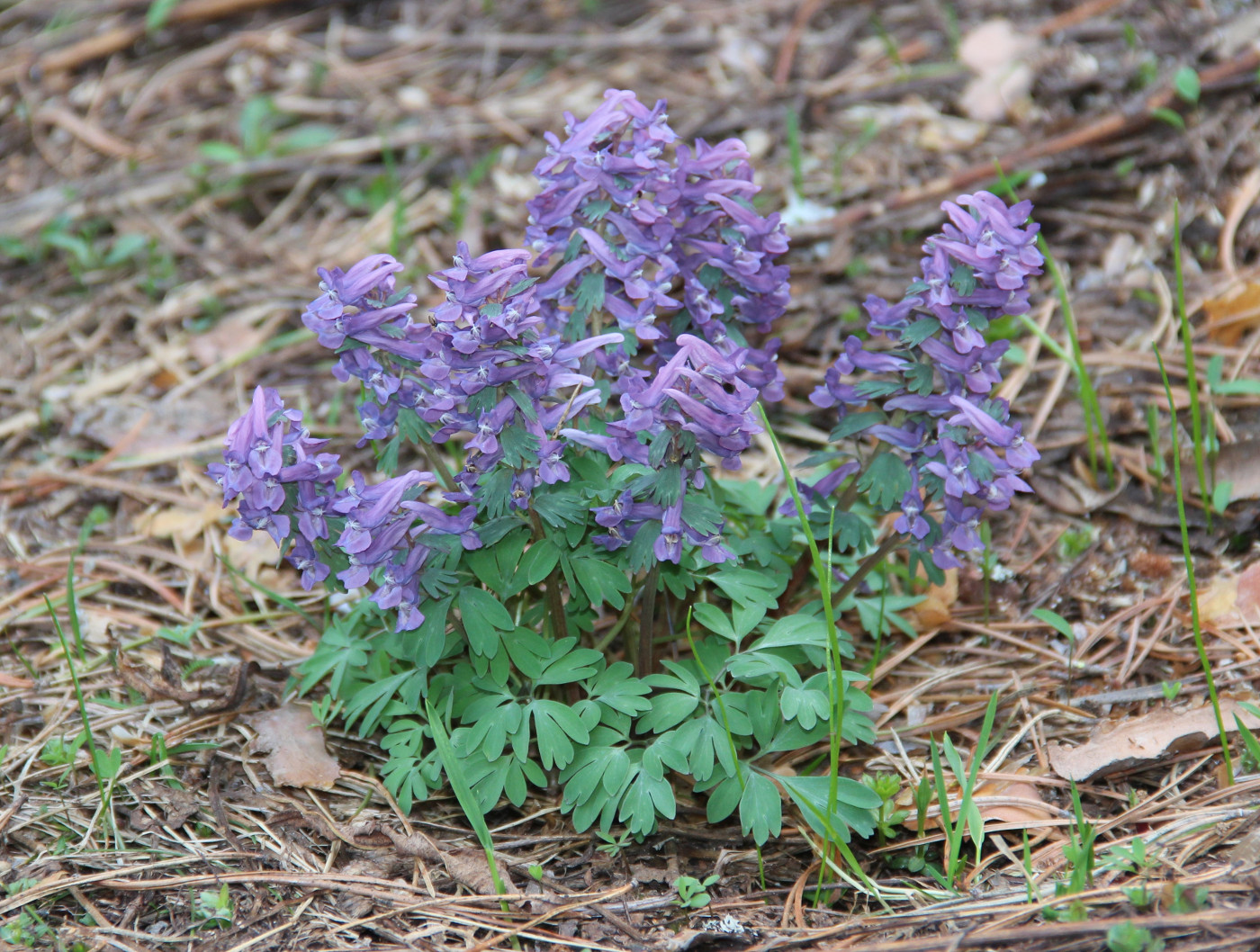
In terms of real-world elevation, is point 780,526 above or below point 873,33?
below

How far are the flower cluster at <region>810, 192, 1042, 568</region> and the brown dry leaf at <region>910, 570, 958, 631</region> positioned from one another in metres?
0.70

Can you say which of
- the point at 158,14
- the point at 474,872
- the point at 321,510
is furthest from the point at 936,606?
the point at 158,14

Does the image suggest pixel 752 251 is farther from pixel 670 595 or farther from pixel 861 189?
pixel 861 189

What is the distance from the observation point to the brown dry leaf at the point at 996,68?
19.1ft

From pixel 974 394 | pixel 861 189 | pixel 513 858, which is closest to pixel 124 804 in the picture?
pixel 513 858

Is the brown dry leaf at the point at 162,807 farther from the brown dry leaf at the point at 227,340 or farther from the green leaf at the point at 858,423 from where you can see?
the brown dry leaf at the point at 227,340

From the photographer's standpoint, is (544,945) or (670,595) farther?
(670,595)

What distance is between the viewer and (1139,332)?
4.78m

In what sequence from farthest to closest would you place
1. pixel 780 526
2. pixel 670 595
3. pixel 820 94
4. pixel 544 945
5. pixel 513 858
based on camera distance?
pixel 820 94, pixel 670 595, pixel 780 526, pixel 513 858, pixel 544 945

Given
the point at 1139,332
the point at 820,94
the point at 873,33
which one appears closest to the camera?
the point at 1139,332

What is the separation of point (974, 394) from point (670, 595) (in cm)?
130

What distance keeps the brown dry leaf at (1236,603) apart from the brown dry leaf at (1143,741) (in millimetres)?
410

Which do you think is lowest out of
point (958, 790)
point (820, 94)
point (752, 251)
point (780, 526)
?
point (958, 790)

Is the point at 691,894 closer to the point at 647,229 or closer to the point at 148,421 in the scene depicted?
the point at 647,229
